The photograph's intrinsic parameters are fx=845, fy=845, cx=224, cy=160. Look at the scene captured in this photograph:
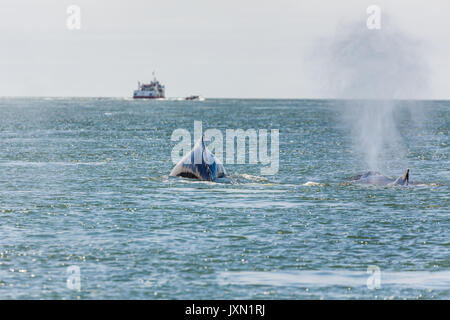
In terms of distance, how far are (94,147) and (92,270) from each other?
64924 millimetres

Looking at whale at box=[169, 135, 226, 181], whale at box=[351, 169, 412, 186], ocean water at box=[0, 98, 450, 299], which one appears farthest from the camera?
whale at box=[169, 135, 226, 181]

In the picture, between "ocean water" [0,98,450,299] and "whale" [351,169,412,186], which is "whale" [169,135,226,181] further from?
"whale" [351,169,412,186]

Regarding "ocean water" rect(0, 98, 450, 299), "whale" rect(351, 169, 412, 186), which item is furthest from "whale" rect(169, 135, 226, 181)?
"whale" rect(351, 169, 412, 186)

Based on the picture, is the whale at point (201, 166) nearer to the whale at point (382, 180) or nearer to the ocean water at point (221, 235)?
the ocean water at point (221, 235)

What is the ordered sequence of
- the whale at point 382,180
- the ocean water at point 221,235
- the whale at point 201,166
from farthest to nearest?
the whale at point 201,166
the whale at point 382,180
the ocean water at point 221,235

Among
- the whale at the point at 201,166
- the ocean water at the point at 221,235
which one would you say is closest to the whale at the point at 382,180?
the ocean water at the point at 221,235

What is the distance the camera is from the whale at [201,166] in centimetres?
5716

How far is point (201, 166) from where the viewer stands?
57.4m

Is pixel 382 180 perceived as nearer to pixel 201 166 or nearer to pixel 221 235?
pixel 201 166

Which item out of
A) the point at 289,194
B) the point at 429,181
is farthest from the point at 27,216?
the point at 429,181

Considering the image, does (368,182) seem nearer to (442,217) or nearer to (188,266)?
(442,217)

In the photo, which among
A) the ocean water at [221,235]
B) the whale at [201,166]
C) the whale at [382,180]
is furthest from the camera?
the whale at [201,166]

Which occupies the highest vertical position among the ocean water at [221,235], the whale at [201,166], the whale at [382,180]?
the whale at [201,166]

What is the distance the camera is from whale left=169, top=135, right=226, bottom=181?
57156 mm
